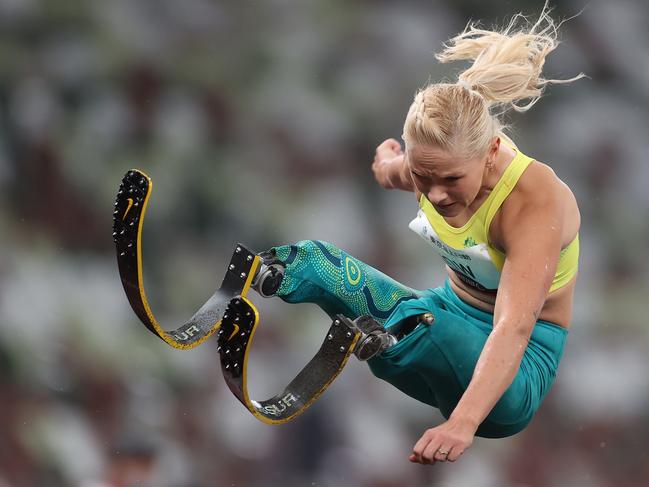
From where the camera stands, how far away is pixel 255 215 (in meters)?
4.28

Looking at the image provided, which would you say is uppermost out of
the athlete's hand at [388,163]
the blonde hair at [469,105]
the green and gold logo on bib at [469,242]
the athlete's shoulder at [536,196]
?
the blonde hair at [469,105]

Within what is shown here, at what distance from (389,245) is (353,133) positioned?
0.44m

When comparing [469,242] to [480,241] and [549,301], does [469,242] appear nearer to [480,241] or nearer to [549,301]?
[480,241]

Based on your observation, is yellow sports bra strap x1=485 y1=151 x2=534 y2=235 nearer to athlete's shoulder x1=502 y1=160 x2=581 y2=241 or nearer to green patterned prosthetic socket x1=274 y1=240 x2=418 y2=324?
athlete's shoulder x1=502 y1=160 x2=581 y2=241

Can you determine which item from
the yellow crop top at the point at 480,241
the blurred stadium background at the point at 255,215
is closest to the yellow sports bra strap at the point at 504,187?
the yellow crop top at the point at 480,241

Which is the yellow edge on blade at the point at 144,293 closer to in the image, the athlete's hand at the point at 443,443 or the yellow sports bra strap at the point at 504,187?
the yellow sports bra strap at the point at 504,187

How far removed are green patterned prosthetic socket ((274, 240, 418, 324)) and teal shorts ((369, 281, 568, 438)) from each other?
85 mm

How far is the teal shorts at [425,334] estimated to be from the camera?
2.54 meters

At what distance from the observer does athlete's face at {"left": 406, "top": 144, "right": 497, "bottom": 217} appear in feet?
7.73

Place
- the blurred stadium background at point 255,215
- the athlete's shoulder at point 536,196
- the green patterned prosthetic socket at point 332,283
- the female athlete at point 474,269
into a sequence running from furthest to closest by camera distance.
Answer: the blurred stadium background at point 255,215 → the green patterned prosthetic socket at point 332,283 → the athlete's shoulder at point 536,196 → the female athlete at point 474,269

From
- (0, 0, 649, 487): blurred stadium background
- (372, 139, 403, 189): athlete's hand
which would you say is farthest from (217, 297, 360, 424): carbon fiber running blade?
(0, 0, 649, 487): blurred stadium background

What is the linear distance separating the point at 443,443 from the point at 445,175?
58 centimetres

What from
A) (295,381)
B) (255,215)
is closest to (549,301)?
→ (295,381)

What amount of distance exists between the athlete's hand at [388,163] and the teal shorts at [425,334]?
13.2 inches
